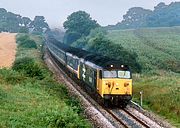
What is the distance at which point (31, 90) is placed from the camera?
31.1m

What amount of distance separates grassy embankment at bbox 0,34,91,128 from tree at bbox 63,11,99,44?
8115 cm

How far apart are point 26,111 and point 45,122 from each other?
2443 mm

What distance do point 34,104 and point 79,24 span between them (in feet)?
324

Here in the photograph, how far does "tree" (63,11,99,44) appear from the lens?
122 m

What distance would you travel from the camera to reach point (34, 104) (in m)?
25.6

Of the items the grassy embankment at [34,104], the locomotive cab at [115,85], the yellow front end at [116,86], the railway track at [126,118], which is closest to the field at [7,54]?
the grassy embankment at [34,104]

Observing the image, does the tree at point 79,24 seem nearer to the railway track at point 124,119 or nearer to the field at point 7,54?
the field at point 7,54

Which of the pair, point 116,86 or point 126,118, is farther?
point 116,86

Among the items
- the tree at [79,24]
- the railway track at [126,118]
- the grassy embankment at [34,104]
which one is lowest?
the railway track at [126,118]

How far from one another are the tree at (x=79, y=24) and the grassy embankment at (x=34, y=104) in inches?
3195

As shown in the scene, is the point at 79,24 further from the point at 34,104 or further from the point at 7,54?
the point at 34,104

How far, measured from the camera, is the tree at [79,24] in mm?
121812

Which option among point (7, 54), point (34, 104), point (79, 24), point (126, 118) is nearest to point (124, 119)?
point (126, 118)

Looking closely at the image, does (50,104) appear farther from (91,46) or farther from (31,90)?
(91,46)
